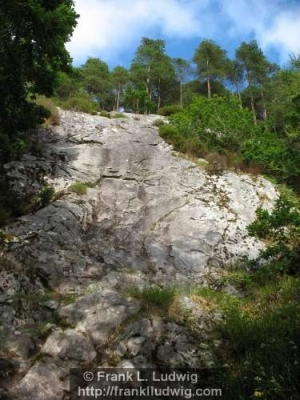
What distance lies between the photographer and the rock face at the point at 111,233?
766cm

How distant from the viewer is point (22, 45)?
10.5 metres

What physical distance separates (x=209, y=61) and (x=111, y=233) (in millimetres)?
33100

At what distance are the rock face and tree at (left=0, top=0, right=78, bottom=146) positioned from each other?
285cm

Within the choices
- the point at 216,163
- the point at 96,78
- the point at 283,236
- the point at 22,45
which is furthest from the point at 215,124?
the point at 96,78

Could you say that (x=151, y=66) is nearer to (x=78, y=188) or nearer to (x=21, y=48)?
(x=78, y=188)

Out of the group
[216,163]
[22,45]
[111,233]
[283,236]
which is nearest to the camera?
[22,45]

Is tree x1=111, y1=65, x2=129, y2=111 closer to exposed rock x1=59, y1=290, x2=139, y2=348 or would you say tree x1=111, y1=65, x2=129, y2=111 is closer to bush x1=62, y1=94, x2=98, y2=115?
bush x1=62, y1=94, x2=98, y2=115

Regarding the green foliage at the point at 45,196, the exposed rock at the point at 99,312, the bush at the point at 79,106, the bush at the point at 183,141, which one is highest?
the bush at the point at 79,106

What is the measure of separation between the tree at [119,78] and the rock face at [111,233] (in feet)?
88.7

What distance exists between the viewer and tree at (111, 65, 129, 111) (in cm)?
4481

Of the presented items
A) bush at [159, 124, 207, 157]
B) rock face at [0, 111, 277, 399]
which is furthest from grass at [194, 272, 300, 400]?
bush at [159, 124, 207, 157]

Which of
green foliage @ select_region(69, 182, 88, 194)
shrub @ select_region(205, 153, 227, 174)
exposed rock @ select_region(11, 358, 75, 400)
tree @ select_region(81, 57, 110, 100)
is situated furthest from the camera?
tree @ select_region(81, 57, 110, 100)

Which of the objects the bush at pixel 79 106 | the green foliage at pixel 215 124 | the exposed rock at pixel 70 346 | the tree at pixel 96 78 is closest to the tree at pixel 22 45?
the exposed rock at pixel 70 346

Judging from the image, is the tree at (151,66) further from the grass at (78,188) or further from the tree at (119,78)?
the grass at (78,188)
